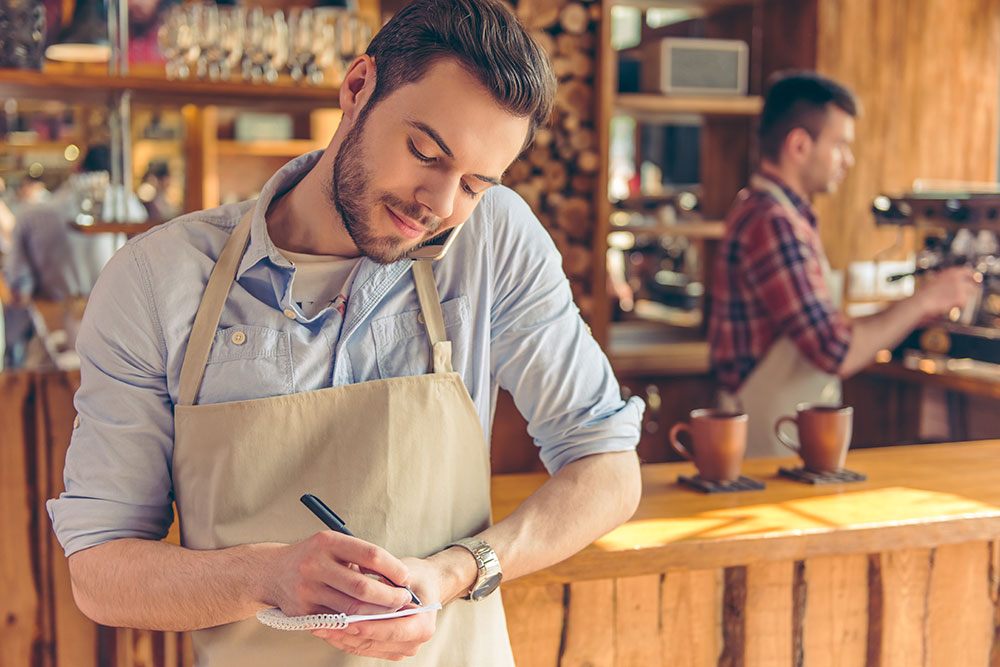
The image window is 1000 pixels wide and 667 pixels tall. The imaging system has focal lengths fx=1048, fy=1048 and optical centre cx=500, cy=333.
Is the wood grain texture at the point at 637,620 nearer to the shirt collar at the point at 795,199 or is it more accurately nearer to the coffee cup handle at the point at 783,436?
the coffee cup handle at the point at 783,436

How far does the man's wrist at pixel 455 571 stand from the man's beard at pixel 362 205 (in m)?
0.38

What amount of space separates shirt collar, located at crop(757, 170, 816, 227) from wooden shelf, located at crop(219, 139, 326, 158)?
12.7 feet

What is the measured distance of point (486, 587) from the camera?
1.36m

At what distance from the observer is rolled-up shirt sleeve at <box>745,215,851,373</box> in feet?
9.64

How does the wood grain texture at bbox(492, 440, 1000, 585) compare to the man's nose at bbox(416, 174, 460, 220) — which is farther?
the wood grain texture at bbox(492, 440, 1000, 585)

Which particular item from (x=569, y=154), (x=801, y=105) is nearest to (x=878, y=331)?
(x=801, y=105)

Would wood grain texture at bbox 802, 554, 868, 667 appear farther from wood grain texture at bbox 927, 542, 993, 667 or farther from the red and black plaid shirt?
the red and black plaid shirt

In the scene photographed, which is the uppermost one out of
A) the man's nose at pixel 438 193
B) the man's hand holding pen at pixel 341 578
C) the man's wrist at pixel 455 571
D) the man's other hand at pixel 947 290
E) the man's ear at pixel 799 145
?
the man's ear at pixel 799 145

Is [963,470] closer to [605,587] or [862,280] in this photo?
[605,587]

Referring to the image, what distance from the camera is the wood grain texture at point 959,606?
6.16 ft

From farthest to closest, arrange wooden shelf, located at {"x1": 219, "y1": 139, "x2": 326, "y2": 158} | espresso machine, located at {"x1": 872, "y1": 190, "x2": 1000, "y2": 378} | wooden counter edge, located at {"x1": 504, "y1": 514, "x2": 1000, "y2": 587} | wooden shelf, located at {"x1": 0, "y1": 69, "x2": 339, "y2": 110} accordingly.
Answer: wooden shelf, located at {"x1": 219, "y1": 139, "x2": 326, "y2": 158} < wooden shelf, located at {"x1": 0, "y1": 69, "x2": 339, "y2": 110} < espresso machine, located at {"x1": 872, "y1": 190, "x2": 1000, "y2": 378} < wooden counter edge, located at {"x1": 504, "y1": 514, "x2": 1000, "y2": 587}

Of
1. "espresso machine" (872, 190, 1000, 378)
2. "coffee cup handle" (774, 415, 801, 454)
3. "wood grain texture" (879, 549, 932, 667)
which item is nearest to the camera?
"wood grain texture" (879, 549, 932, 667)

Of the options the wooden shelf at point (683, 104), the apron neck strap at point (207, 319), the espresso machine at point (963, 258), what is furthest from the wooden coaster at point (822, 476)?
the wooden shelf at point (683, 104)

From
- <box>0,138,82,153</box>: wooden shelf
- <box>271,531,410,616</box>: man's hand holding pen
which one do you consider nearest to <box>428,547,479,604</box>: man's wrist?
<box>271,531,410,616</box>: man's hand holding pen
